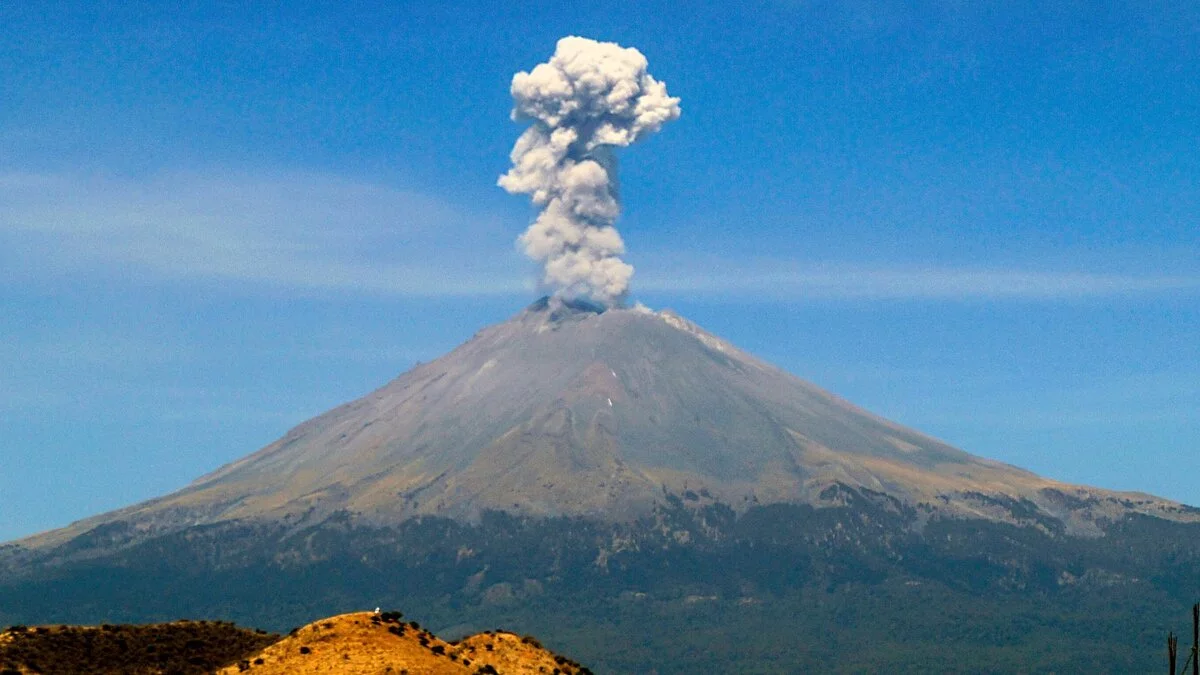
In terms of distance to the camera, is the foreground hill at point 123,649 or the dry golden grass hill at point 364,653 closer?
the dry golden grass hill at point 364,653

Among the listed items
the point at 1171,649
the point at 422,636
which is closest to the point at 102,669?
the point at 422,636

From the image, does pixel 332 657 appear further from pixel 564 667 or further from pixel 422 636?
pixel 564 667

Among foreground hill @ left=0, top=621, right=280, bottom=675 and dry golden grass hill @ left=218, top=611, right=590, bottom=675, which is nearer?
dry golden grass hill @ left=218, top=611, right=590, bottom=675

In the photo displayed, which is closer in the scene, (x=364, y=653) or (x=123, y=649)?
(x=364, y=653)

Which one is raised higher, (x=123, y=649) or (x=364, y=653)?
(x=123, y=649)
